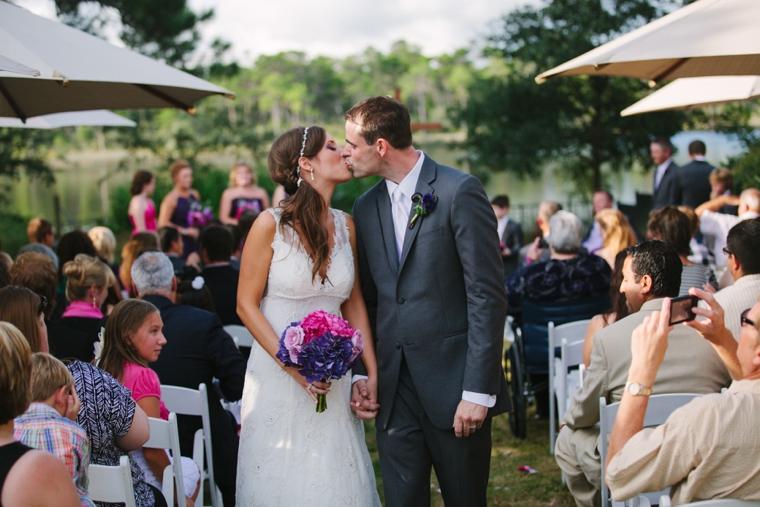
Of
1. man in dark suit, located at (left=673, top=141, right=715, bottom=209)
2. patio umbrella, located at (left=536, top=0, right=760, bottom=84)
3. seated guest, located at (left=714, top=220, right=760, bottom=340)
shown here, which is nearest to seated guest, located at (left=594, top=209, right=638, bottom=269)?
seated guest, located at (left=714, top=220, right=760, bottom=340)

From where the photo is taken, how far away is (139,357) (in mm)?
3584

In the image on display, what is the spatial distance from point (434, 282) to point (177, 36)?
14.9 metres

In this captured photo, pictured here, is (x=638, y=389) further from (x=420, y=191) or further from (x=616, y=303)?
(x=616, y=303)

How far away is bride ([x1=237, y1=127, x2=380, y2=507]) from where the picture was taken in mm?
3277

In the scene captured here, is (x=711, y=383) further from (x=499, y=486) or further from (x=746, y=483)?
(x=499, y=486)

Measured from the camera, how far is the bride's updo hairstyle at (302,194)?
3.27 m

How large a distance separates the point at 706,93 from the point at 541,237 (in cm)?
209

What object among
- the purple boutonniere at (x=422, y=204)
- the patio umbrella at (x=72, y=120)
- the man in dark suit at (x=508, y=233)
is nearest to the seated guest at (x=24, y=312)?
the purple boutonniere at (x=422, y=204)

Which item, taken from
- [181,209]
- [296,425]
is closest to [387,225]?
[296,425]

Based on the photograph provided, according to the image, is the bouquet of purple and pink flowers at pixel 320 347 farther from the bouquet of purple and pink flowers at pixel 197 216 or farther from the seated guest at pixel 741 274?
the bouquet of purple and pink flowers at pixel 197 216

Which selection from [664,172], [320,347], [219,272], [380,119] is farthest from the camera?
[664,172]

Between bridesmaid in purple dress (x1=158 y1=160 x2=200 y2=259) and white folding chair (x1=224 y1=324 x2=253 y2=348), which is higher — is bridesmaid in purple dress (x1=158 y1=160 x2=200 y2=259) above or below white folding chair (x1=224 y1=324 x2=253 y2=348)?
above

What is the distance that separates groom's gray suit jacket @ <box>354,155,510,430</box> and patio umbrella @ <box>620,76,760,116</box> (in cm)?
319

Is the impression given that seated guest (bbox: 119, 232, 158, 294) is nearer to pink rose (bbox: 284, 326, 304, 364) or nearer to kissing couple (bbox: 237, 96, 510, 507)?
kissing couple (bbox: 237, 96, 510, 507)
